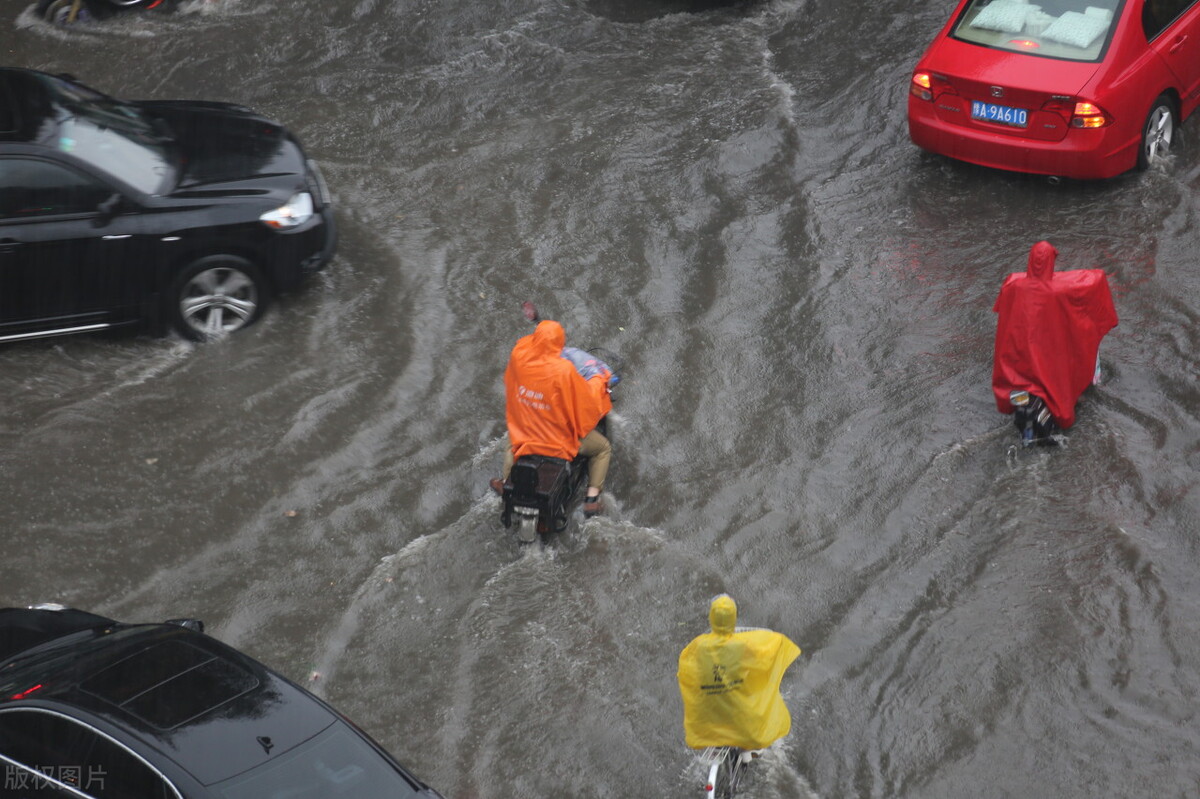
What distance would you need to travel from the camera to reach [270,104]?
12.0 metres

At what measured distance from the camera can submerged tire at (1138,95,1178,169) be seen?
32.4ft

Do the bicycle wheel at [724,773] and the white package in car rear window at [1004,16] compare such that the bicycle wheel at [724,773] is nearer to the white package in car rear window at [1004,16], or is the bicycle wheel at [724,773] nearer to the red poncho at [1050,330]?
the red poncho at [1050,330]

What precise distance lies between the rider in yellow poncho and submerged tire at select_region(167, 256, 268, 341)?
491 centimetres

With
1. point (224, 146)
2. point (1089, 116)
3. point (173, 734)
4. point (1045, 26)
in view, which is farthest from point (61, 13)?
point (173, 734)

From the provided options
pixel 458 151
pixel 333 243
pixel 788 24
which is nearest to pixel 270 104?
pixel 458 151

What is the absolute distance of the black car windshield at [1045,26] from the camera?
31.8 feet

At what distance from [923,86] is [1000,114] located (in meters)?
0.70

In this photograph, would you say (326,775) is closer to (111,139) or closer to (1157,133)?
(111,139)

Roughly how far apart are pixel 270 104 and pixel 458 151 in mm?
2202

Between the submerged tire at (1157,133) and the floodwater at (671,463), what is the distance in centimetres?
21

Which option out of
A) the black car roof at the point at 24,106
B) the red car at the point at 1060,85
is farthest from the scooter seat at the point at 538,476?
the red car at the point at 1060,85

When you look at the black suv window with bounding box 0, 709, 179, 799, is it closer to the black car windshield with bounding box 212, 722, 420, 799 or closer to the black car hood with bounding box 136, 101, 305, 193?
the black car windshield with bounding box 212, 722, 420, 799

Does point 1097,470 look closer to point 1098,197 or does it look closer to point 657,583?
point 657,583

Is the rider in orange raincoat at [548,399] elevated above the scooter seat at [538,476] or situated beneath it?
elevated above
